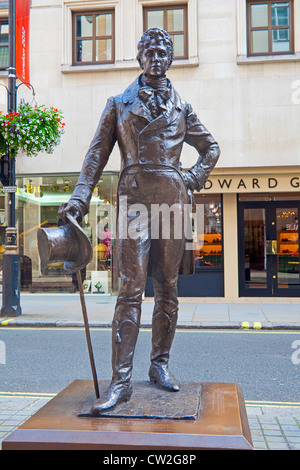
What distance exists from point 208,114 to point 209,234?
3.40 metres

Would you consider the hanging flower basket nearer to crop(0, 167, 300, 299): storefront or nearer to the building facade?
the building facade

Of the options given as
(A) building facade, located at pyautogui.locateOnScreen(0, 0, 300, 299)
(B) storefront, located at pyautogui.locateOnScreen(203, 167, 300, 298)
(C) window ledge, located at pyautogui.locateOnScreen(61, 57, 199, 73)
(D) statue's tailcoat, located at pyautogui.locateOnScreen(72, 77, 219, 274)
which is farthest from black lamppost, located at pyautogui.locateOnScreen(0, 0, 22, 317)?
(D) statue's tailcoat, located at pyautogui.locateOnScreen(72, 77, 219, 274)

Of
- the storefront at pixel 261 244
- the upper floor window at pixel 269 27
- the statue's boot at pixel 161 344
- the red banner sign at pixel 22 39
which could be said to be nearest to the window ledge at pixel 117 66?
the upper floor window at pixel 269 27

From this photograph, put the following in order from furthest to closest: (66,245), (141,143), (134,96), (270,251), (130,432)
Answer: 1. (270,251)
2. (134,96)
3. (141,143)
4. (66,245)
5. (130,432)

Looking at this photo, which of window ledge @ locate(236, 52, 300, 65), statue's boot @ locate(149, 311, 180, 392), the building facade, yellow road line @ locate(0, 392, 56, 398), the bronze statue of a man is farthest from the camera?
the building facade

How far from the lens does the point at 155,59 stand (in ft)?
11.5

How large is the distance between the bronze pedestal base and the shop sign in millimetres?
10792

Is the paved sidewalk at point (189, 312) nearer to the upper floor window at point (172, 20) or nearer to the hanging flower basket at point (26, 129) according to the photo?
the hanging flower basket at point (26, 129)

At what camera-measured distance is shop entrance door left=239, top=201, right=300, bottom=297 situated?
45.8 ft

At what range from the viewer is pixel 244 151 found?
1328 cm

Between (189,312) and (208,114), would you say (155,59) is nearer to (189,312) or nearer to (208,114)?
(189,312)

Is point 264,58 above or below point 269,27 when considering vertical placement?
below

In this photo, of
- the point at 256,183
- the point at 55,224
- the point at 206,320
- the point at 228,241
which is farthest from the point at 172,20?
the point at 206,320

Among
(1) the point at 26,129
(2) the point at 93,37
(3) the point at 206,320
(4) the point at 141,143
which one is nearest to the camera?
(4) the point at 141,143
